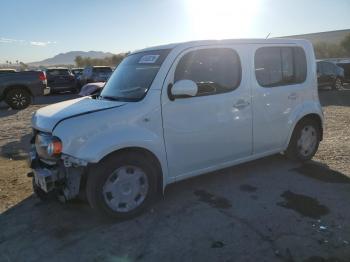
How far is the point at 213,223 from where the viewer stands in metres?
4.25

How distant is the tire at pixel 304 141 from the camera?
6.10 meters

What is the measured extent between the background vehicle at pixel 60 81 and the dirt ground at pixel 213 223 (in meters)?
18.1

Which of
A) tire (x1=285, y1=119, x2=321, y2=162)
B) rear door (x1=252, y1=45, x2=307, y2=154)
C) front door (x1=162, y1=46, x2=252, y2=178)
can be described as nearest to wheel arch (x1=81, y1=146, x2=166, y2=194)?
front door (x1=162, y1=46, x2=252, y2=178)

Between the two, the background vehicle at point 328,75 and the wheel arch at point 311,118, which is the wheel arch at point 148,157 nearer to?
the wheel arch at point 311,118

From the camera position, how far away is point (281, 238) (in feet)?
12.6

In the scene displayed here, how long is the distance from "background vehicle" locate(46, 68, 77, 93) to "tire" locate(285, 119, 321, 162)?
19.5 metres

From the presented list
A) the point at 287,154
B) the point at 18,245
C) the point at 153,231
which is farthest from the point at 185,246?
the point at 287,154

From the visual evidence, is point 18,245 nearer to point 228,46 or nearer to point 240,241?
point 240,241

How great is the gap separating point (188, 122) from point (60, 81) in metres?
20.3

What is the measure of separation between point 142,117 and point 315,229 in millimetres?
2186

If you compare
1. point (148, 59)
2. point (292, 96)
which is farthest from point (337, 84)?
point (148, 59)

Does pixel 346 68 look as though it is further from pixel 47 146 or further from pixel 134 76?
pixel 47 146

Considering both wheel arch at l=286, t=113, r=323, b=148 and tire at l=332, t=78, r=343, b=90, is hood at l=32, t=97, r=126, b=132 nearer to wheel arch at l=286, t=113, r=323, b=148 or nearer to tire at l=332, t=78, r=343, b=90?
wheel arch at l=286, t=113, r=323, b=148

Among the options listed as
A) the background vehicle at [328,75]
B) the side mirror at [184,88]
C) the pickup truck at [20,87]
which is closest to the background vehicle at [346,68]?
the background vehicle at [328,75]
